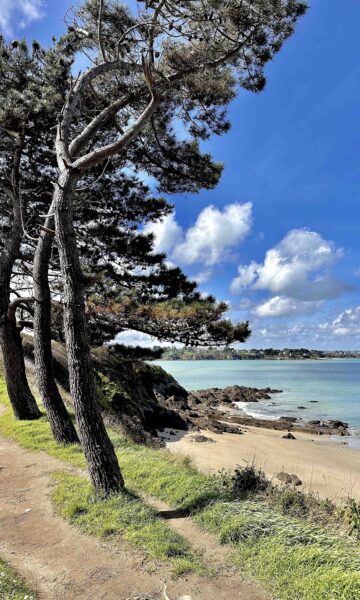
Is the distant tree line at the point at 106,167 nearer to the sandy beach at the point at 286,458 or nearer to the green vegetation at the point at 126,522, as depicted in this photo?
the green vegetation at the point at 126,522

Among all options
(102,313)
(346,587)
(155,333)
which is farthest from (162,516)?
(102,313)

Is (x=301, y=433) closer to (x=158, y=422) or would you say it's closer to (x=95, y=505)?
(x=158, y=422)

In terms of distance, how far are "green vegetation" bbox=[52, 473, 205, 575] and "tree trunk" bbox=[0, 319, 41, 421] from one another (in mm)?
5179

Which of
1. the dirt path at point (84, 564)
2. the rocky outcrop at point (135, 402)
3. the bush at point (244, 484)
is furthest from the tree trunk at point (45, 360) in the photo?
the bush at point (244, 484)

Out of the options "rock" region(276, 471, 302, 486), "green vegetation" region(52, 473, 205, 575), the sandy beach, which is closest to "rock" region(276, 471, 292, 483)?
"rock" region(276, 471, 302, 486)

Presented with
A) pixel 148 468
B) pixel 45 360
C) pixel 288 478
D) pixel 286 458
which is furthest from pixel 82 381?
pixel 286 458

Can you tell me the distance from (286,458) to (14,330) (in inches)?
391

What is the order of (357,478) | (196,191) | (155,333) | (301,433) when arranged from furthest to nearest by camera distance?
(301,433) → (357,478) → (196,191) → (155,333)

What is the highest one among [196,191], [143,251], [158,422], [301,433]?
[196,191]

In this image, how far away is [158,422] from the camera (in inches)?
600

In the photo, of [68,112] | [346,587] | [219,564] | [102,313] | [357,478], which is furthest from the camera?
[357,478]

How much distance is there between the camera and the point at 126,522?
4.93 meters

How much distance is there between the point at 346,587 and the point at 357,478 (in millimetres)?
9921

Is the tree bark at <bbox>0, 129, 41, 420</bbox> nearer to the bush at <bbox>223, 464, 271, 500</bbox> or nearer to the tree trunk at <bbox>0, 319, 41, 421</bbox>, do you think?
the tree trunk at <bbox>0, 319, 41, 421</bbox>
